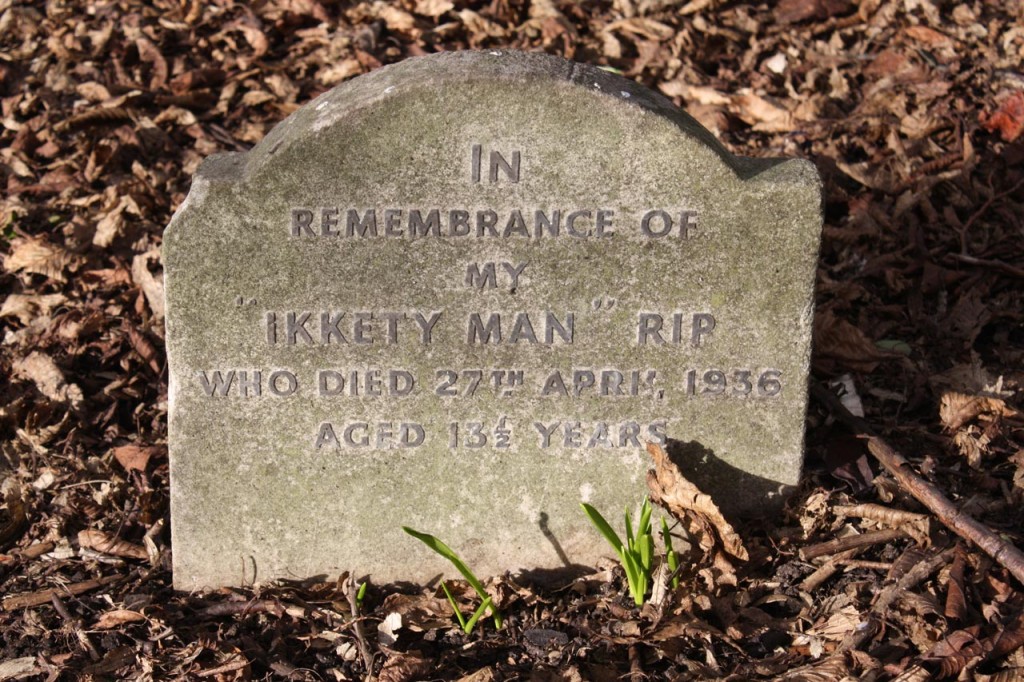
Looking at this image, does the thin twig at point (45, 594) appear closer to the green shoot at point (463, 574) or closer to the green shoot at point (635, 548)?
the green shoot at point (463, 574)

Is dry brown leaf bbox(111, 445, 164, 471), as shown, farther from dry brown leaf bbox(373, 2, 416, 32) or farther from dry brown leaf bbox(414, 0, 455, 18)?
dry brown leaf bbox(414, 0, 455, 18)

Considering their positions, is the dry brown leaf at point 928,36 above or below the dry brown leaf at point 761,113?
above

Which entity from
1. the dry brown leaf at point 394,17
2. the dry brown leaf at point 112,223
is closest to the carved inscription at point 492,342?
the dry brown leaf at point 112,223

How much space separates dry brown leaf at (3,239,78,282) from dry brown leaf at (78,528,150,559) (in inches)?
49.9

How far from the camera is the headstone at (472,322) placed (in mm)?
2717

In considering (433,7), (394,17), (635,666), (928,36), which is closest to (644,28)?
(433,7)

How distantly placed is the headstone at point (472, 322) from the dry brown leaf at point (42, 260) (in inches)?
62.4

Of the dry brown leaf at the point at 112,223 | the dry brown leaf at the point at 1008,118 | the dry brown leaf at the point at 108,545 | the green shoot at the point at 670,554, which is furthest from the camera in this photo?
the dry brown leaf at the point at 1008,118

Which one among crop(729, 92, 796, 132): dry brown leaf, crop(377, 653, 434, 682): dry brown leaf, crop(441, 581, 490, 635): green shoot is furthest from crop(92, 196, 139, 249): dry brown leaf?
crop(729, 92, 796, 132): dry brown leaf

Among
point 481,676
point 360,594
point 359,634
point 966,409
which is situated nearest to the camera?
point 481,676

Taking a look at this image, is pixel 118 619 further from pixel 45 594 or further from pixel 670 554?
pixel 670 554

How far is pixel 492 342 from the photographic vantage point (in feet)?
9.57

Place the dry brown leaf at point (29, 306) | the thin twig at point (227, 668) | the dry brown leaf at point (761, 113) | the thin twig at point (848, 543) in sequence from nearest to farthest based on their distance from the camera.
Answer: the thin twig at point (227, 668) < the thin twig at point (848, 543) < the dry brown leaf at point (29, 306) < the dry brown leaf at point (761, 113)

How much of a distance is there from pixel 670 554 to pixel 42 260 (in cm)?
264
